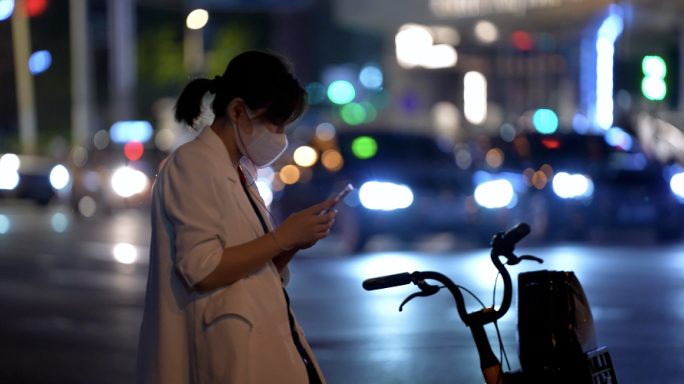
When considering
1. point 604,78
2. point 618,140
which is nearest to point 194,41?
point 604,78

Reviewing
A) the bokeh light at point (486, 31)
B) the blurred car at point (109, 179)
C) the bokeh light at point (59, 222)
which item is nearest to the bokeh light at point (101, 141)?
the blurred car at point (109, 179)

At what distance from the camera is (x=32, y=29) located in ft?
169

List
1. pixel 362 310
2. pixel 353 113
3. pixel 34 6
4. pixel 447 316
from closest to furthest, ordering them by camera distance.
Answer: pixel 447 316, pixel 362 310, pixel 34 6, pixel 353 113

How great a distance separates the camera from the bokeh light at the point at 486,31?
125 ft

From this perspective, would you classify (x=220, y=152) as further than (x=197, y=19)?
No

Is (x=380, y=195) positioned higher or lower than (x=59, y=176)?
lower

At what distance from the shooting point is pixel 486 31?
129ft

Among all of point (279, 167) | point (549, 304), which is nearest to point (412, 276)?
point (549, 304)

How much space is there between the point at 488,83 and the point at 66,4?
77.4 feet

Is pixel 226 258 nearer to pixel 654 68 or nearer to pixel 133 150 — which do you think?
pixel 654 68

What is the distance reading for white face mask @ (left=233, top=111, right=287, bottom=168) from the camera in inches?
106

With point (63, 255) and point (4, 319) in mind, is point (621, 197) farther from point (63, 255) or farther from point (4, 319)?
Answer: point (4, 319)

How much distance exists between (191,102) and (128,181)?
2196 cm

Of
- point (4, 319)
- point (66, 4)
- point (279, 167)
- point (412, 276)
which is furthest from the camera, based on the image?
point (66, 4)
